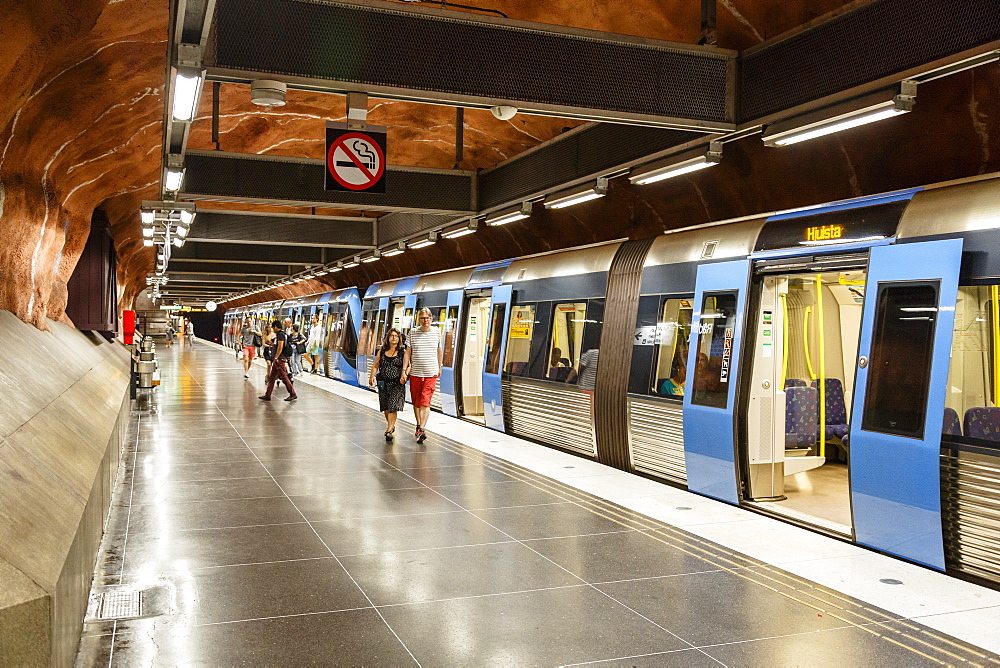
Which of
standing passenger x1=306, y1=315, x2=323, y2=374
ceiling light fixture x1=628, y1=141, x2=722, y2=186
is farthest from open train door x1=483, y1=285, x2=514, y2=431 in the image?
standing passenger x1=306, y1=315, x2=323, y2=374

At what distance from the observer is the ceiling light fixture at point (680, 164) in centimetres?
698

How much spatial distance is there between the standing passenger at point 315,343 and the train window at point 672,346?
1896 cm

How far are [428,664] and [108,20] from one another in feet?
14.8

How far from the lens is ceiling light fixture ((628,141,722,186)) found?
6984mm

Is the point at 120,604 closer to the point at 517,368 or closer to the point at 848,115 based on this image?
the point at 848,115

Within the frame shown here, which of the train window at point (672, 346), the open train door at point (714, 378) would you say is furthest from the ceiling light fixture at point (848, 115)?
the train window at point (672, 346)

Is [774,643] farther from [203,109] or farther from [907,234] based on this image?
[203,109]

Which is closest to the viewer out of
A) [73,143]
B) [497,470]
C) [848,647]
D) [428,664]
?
[428,664]

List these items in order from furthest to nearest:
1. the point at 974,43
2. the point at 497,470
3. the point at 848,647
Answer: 1. the point at 497,470
2. the point at 974,43
3. the point at 848,647

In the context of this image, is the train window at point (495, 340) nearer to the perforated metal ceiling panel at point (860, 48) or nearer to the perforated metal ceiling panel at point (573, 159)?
the perforated metal ceiling panel at point (573, 159)

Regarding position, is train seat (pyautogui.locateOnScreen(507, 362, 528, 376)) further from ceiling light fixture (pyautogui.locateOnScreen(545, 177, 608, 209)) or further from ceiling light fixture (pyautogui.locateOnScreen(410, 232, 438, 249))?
ceiling light fixture (pyautogui.locateOnScreen(410, 232, 438, 249))

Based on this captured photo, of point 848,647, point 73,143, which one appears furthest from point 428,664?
Answer: point 73,143

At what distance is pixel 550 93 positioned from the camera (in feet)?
18.5

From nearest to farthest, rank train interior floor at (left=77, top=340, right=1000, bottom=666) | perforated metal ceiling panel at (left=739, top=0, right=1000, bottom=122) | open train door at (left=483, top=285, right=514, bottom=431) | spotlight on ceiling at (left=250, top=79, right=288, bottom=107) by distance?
A: train interior floor at (left=77, top=340, right=1000, bottom=666) → perforated metal ceiling panel at (left=739, top=0, right=1000, bottom=122) → spotlight on ceiling at (left=250, top=79, right=288, bottom=107) → open train door at (left=483, top=285, right=514, bottom=431)
